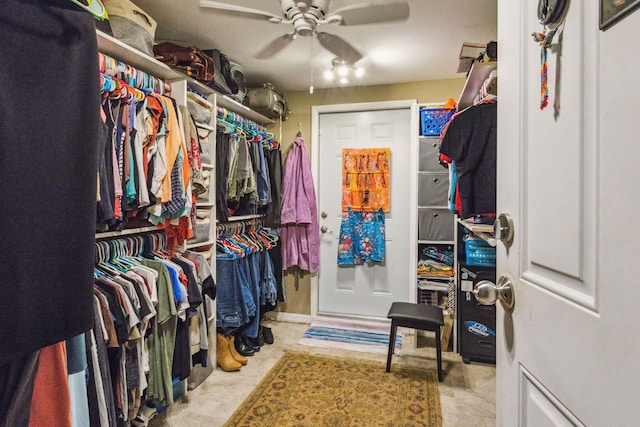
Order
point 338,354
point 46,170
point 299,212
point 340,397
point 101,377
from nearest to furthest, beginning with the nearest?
point 46,170 < point 101,377 < point 340,397 < point 338,354 < point 299,212

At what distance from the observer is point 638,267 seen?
404 mm

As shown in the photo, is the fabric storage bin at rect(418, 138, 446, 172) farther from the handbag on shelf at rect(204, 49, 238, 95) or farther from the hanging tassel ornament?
the hanging tassel ornament

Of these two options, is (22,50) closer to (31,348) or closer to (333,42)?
(31,348)

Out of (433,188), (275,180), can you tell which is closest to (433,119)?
(433,188)

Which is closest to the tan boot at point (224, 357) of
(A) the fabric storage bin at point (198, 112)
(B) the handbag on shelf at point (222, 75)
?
(A) the fabric storage bin at point (198, 112)

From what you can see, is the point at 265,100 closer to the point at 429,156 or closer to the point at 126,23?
the point at 126,23

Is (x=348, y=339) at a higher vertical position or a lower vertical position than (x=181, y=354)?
lower

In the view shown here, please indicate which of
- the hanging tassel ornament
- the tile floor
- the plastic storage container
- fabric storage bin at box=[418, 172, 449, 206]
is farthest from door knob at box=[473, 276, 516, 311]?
the plastic storage container

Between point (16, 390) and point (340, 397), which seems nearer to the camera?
point (16, 390)

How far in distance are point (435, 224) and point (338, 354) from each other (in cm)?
141

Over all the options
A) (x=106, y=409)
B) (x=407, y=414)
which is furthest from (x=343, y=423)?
(x=106, y=409)

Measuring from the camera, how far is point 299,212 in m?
3.25

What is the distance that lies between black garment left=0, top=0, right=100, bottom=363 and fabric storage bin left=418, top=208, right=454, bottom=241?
9.02 feet

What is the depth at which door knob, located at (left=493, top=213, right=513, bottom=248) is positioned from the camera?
76 centimetres
